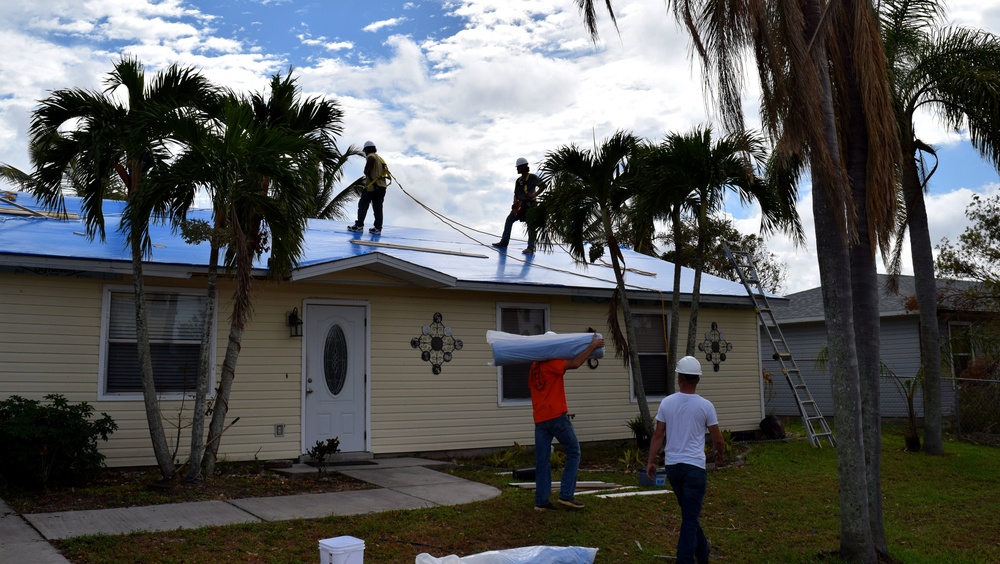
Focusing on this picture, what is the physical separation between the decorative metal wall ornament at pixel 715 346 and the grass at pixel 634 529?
15.8 feet

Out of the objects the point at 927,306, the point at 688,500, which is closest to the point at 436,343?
the point at 688,500

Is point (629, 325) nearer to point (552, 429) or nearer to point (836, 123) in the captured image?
point (552, 429)

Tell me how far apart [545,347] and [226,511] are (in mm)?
3525

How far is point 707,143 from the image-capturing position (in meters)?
12.5

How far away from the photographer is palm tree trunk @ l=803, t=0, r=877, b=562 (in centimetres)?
679

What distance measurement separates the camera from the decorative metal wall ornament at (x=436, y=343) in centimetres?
1273

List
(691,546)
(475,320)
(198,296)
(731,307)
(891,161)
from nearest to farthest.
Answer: (691,546), (891,161), (198,296), (475,320), (731,307)

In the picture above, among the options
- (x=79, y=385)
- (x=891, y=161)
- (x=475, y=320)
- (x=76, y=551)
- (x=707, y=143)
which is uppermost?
(x=707, y=143)

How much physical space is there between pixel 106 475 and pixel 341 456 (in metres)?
3.10

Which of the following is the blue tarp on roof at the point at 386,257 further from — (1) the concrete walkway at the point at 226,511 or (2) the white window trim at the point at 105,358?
(1) the concrete walkway at the point at 226,511

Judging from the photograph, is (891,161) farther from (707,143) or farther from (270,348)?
(270,348)

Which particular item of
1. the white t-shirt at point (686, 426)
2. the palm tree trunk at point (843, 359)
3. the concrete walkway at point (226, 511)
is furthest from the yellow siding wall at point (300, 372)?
the palm tree trunk at point (843, 359)

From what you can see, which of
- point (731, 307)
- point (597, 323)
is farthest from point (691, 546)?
point (731, 307)

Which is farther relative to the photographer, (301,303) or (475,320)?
(475,320)
